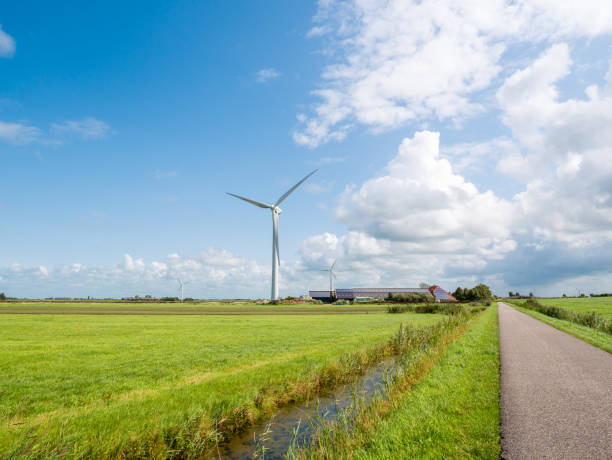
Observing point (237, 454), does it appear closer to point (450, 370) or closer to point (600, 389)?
point (450, 370)

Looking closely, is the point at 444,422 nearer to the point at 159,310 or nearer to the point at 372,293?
the point at 159,310

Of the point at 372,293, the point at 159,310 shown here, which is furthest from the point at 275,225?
the point at 372,293

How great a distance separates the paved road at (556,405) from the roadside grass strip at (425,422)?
0.44 metres

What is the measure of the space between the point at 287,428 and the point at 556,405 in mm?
8055

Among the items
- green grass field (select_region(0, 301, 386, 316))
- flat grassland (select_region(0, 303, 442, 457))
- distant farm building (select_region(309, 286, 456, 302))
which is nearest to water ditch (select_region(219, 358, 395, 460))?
flat grassland (select_region(0, 303, 442, 457))

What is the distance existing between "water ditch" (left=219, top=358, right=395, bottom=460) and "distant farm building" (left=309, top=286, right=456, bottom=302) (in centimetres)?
16522

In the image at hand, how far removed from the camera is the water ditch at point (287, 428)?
370 inches

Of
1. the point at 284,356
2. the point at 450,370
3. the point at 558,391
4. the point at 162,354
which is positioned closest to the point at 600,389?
the point at 558,391

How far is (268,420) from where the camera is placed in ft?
38.4

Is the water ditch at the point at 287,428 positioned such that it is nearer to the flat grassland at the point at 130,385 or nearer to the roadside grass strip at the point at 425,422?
the roadside grass strip at the point at 425,422

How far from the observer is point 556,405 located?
32.5 feet

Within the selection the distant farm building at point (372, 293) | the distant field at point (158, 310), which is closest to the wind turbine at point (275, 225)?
the distant field at point (158, 310)

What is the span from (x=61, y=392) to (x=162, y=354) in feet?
26.2

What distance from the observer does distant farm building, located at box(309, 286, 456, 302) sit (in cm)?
17269
